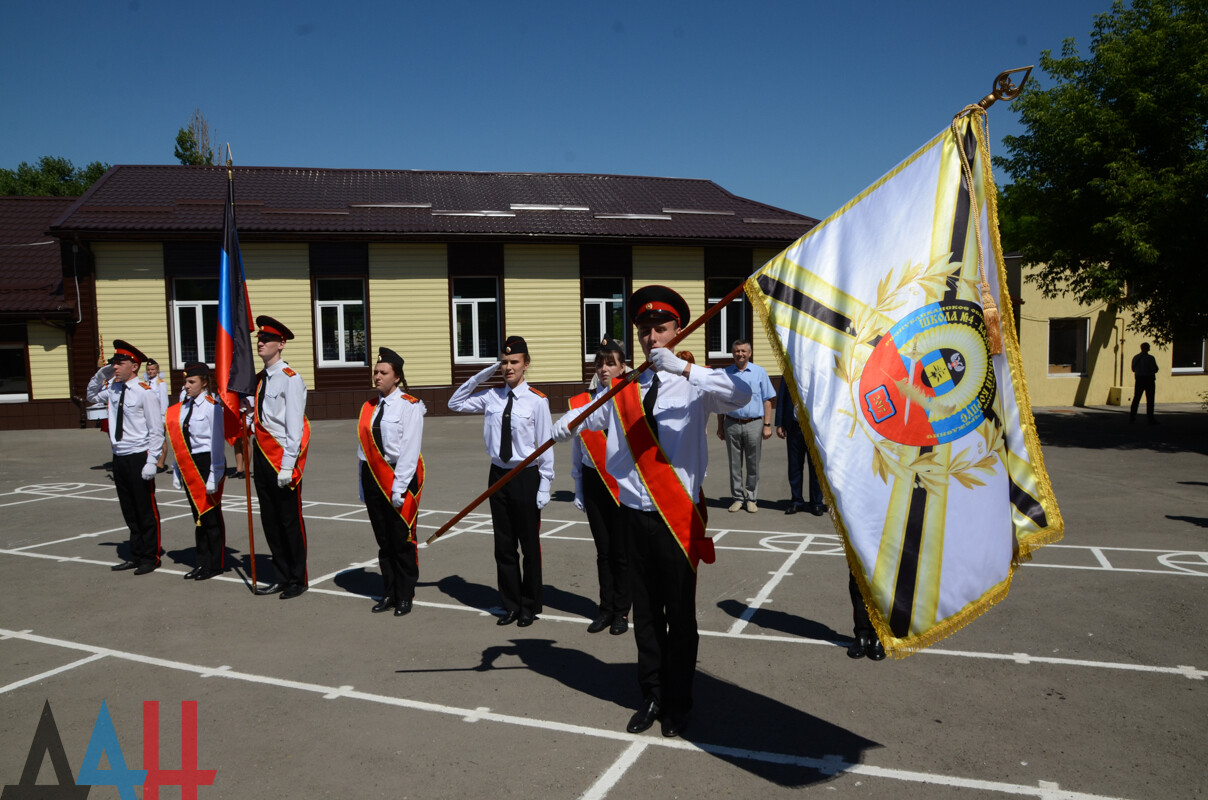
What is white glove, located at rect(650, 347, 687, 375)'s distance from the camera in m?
4.23

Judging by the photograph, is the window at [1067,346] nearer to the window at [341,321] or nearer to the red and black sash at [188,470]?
the window at [341,321]

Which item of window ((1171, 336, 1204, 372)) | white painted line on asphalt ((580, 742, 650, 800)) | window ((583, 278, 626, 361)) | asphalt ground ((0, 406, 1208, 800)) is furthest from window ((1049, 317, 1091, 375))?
white painted line on asphalt ((580, 742, 650, 800))

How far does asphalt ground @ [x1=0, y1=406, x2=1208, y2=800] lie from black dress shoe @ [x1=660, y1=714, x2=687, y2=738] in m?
0.06

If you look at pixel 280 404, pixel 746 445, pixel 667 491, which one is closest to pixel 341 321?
pixel 746 445

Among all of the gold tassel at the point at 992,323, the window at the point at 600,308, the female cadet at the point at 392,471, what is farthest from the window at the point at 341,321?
the gold tassel at the point at 992,323

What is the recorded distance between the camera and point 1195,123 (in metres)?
15.7

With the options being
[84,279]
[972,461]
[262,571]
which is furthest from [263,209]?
[972,461]

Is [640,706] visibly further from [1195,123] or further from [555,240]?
[555,240]

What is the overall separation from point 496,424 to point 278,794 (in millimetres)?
3208

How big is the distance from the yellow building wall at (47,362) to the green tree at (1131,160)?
23.4 metres

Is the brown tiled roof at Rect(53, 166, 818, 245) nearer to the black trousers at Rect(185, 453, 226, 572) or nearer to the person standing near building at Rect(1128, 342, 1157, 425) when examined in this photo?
the person standing near building at Rect(1128, 342, 1157, 425)

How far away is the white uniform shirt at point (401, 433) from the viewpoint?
6.76 metres

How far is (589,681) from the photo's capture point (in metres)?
5.45

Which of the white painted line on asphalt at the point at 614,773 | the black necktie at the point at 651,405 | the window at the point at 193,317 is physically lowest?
the white painted line on asphalt at the point at 614,773
